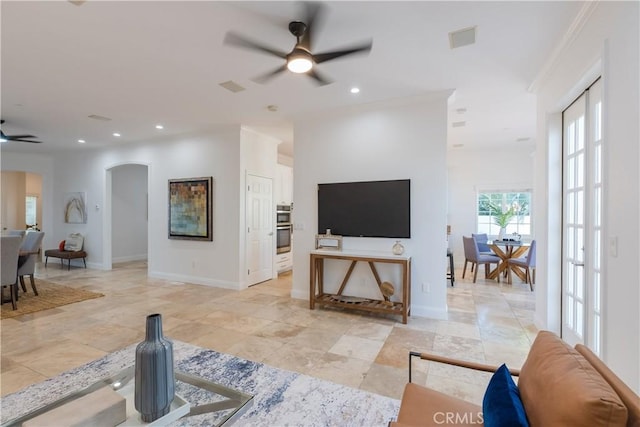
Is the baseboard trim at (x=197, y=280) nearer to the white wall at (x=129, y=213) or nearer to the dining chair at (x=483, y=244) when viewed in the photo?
the white wall at (x=129, y=213)

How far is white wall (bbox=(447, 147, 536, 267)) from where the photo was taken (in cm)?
717

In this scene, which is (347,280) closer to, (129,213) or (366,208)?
(366,208)

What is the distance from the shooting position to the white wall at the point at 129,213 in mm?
8359

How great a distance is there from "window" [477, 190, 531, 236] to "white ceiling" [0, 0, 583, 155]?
2.77 metres

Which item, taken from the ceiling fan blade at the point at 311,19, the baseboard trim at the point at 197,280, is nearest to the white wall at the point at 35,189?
the baseboard trim at the point at 197,280

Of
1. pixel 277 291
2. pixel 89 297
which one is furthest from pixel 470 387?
pixel 89 297

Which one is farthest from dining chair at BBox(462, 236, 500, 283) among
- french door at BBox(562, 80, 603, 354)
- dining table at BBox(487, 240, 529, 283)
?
french door at BBox(562, 80, 603, 354)

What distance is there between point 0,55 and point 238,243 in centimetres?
363

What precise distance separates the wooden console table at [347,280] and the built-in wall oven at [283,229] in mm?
2184

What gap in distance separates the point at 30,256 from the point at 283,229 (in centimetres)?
426

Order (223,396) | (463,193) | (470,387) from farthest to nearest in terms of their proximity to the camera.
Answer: (463,193) < (470,387) < (223,396)

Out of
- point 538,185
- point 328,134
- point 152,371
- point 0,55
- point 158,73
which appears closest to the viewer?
A: point 152,371

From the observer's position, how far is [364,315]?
4020 mm

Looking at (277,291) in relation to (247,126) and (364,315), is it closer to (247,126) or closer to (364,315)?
(364,315)
